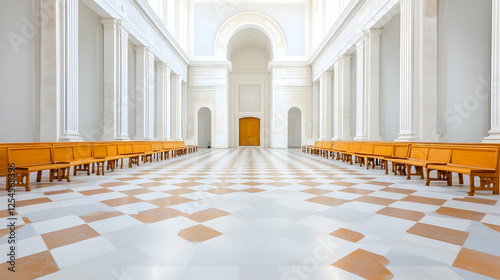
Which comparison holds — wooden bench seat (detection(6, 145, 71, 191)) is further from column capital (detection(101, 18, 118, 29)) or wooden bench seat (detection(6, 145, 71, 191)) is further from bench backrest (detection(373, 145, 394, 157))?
bench backrest (detection(373, 145, 394, 157))

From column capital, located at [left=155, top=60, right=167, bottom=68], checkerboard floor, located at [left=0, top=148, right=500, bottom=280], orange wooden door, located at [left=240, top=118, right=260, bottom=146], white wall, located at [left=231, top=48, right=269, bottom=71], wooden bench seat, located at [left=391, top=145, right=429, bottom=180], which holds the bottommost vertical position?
checkerboard floor, located at [left=0, top=148, right=500, bottom=280]

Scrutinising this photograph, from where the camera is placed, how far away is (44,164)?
508 centimetres

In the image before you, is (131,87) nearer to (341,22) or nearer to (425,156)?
(341,22)

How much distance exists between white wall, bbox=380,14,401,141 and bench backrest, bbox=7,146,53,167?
12419 millimetres

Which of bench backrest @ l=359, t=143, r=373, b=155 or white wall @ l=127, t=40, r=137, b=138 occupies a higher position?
white wall @ l=127, t=40, r=137, b=138

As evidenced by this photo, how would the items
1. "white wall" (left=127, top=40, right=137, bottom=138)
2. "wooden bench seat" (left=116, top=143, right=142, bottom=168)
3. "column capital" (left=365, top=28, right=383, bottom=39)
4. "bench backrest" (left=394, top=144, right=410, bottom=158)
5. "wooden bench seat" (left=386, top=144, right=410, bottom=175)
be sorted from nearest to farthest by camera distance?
"wooden bench seat" (left=386, top=144, right=410, bottom=175) < "bench backrest" (left=394, top=144, right=410, bottom=158) < "wooden bench seat" (left=116, top=143, right=142, bottom=168) < "column capital" (left=365, top=28, right=383, bottom=39) < "white wall" (left=127, top=40, right=137, bottom=138)

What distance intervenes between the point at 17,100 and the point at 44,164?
397 centimetres

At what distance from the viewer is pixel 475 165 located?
180 inches

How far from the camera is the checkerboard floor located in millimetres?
1790

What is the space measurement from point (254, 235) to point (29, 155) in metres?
4.73

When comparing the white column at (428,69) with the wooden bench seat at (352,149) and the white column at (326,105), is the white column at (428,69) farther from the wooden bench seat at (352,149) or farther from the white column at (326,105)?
the white column at (326,105)

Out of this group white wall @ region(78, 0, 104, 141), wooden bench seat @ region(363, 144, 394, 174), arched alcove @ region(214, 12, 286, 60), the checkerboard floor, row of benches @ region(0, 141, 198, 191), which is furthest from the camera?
arched alcove @ region(214, 12, 286, 60)

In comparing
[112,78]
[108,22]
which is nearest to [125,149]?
[112,78]

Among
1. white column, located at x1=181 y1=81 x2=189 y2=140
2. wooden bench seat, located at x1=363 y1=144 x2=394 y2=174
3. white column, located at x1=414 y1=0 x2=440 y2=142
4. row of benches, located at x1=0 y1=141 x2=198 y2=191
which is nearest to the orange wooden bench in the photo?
wooden bench seat, located at x1=363 y1=144 x2=394 y2=174
